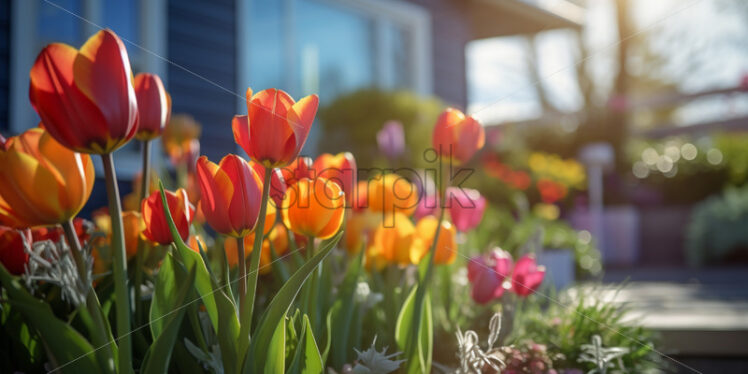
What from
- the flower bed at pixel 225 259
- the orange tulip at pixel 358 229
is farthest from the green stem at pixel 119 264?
the orange tulip at pixel 358 229

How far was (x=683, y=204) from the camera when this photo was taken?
8172mm

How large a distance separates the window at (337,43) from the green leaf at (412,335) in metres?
3.31

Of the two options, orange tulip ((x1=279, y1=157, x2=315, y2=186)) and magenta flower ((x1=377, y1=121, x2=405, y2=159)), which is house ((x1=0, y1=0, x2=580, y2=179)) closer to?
magenta flower ((x1=377, y1=121, x2=405, y2=159))

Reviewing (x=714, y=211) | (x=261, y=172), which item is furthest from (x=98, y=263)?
(x=714, y=211)

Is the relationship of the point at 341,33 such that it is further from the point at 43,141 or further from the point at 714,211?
the point at 43,141

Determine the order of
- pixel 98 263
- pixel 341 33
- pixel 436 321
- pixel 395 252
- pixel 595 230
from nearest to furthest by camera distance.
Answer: pixel 98 263 → pixel 395 252 → pixel 436 321 → pixel 341 33 → pixel 595 230

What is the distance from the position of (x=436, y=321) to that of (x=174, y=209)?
0.66 meters

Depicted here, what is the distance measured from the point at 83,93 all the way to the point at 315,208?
0.30 m

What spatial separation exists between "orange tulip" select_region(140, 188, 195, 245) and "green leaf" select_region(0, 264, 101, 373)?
19cm

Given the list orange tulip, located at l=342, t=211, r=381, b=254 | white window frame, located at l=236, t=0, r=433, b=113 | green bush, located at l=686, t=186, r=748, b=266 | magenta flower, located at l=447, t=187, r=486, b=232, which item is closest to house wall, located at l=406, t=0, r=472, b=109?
white window frame, located at l=236, t=0, r=433, b=113

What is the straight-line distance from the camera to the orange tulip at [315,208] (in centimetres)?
73

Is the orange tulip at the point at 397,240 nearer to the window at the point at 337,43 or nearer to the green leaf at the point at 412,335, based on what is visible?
the green leaf at the point at 412,335

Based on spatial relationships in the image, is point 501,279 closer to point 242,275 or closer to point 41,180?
point 242,275

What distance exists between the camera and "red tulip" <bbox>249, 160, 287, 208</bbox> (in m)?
0.71
